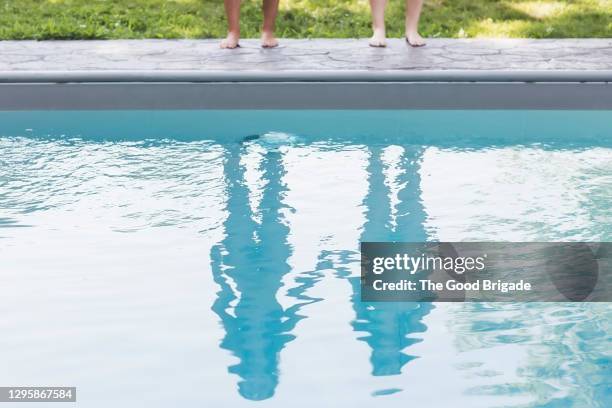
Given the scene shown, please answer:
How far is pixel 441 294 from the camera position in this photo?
3.74 metres

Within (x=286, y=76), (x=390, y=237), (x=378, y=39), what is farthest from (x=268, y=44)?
(x=390, y=237)

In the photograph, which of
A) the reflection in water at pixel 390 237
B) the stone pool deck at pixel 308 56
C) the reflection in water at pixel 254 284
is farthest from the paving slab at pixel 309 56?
the reflection in water at pixel 254 284

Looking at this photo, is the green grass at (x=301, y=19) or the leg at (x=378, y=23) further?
the green grass at (x=301, y=19)

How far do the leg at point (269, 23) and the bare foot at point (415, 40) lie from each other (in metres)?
0.80

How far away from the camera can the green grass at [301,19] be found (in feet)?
22.7

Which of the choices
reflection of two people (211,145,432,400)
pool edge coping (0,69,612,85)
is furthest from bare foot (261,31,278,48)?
reflection of two people (211,145,432,400)

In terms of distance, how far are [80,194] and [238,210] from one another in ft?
2.39

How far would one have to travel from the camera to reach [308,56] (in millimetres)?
6246

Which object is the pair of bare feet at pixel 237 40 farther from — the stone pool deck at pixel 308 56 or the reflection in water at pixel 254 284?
the reflection in water at pixel 254 284

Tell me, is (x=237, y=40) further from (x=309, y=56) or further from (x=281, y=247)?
(x=281, y=247)

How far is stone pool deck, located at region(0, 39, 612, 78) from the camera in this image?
19.4 ft

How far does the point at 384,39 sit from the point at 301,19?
0.95 metres

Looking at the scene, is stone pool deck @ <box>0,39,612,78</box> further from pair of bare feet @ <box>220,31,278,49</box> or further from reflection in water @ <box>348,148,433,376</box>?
reflection in water @ <box>348,148,433,376</box>

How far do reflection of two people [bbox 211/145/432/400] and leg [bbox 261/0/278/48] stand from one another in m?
1.49
